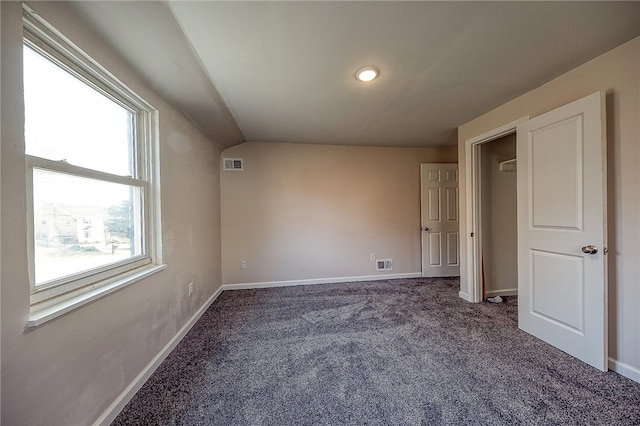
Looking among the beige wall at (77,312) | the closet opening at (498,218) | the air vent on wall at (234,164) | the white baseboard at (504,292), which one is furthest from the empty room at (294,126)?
the air vent on wall at (234,164)

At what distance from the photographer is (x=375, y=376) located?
1664mm

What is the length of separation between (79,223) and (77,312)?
18.1 inches

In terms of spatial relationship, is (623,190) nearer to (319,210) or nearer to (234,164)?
(319,210)

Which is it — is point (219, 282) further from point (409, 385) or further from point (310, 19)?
point (310, 19)

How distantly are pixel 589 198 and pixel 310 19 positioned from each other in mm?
2207

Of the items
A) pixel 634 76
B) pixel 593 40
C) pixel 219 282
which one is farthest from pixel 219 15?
pixel 219 282

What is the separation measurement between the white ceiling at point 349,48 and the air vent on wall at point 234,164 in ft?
3.76

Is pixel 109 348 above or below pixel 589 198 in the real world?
below

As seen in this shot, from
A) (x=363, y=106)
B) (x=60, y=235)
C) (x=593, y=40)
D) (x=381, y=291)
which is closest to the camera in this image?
(x=60, y=235)

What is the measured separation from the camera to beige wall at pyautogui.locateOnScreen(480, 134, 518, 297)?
3.07 meters

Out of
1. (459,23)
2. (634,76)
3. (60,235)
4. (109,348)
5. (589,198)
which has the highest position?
(459,23)

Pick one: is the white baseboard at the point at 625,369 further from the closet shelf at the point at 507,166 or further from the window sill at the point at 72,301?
the window sill at the point at 72,301

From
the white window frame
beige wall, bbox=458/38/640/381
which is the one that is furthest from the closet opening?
the white window frame

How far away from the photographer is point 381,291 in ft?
11.2
